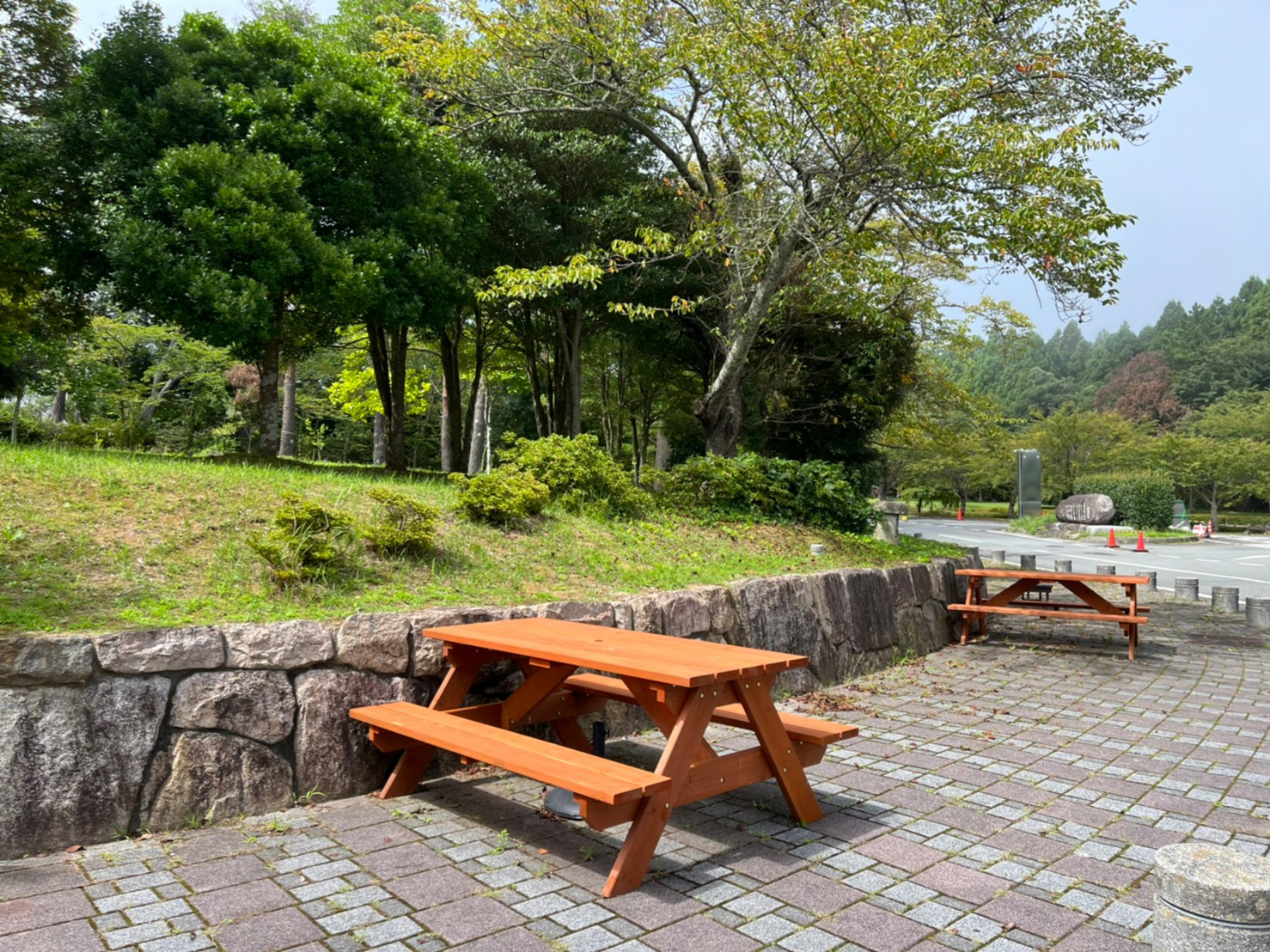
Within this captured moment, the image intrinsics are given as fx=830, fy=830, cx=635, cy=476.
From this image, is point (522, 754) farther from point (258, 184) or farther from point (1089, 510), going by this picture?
point (1089, 510)

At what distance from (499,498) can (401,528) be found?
49.4 inches

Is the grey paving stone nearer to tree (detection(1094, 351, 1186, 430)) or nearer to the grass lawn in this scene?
the grass lawn

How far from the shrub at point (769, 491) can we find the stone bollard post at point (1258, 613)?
5200mm

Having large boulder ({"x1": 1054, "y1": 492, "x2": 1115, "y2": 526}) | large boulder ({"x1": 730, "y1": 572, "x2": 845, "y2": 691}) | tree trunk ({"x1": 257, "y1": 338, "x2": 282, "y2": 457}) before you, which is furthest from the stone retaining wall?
large boulder ({"x1": 1054, "y1": 492, "x2": 1115, "y2": 526})

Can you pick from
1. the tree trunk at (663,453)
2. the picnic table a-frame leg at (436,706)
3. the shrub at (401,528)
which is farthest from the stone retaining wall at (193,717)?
the tree trunk at (663,453)

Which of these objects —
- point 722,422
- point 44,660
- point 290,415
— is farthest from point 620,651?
point 290,415

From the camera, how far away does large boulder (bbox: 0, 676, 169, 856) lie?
3.37 m

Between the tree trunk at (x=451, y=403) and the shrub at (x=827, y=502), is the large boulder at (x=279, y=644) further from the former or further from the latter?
the tree trunk at (x=451, y=403)

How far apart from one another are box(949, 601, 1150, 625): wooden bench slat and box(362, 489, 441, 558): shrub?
20.3ft

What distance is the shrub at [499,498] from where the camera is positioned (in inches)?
275

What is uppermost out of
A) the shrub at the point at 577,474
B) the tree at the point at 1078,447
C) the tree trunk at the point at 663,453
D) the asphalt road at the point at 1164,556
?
the tree at the point at 1078,447

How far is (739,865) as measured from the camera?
343 centimetres

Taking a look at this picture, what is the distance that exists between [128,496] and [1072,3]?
475 inches

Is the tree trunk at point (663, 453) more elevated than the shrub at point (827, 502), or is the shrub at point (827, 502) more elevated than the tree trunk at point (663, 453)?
the tree trunk at point (663, 453)
